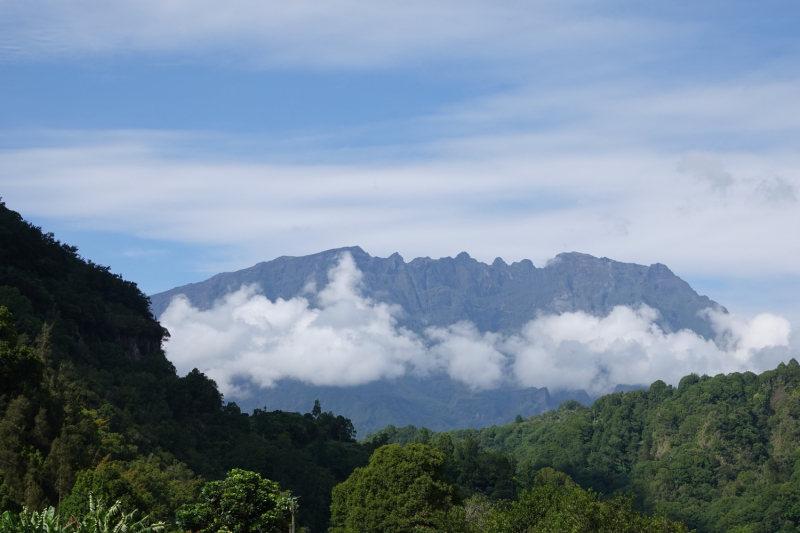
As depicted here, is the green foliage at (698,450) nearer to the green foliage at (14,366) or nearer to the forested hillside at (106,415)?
the forested hillside at (106,415)

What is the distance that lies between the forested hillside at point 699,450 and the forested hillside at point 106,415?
171 feet

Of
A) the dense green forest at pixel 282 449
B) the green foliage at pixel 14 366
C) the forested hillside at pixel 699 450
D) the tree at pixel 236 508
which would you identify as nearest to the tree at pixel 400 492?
the dense green forest at pixel 282 449

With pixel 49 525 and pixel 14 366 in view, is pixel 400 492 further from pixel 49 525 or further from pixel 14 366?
pixel 49 525

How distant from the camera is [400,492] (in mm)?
51406

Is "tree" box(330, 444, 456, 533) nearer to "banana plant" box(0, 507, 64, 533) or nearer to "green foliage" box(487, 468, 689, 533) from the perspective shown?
"green foliage" box(487, 468, 689, 533)

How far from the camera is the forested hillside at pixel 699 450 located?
122 meters

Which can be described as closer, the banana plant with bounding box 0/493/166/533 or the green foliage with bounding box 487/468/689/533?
the banana plant with bounding box 0/493/166/533

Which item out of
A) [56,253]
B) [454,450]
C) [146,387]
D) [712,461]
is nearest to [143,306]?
[56,253]

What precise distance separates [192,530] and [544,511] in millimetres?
15973

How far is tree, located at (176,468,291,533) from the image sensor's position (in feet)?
96.8

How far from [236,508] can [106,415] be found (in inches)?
1252

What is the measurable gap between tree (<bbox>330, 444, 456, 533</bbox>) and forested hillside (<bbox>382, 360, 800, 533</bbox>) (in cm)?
7227

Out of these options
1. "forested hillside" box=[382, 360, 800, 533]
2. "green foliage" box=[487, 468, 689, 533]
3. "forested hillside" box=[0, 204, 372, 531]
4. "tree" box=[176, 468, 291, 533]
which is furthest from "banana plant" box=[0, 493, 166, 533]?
"forested hillside" box=[382, 360, 800, 533]

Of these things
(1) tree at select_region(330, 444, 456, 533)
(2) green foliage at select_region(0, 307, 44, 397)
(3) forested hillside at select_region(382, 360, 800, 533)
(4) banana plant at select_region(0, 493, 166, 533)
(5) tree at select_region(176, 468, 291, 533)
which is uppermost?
(2) green foliage at select_region(0, 307, 44, 397)
